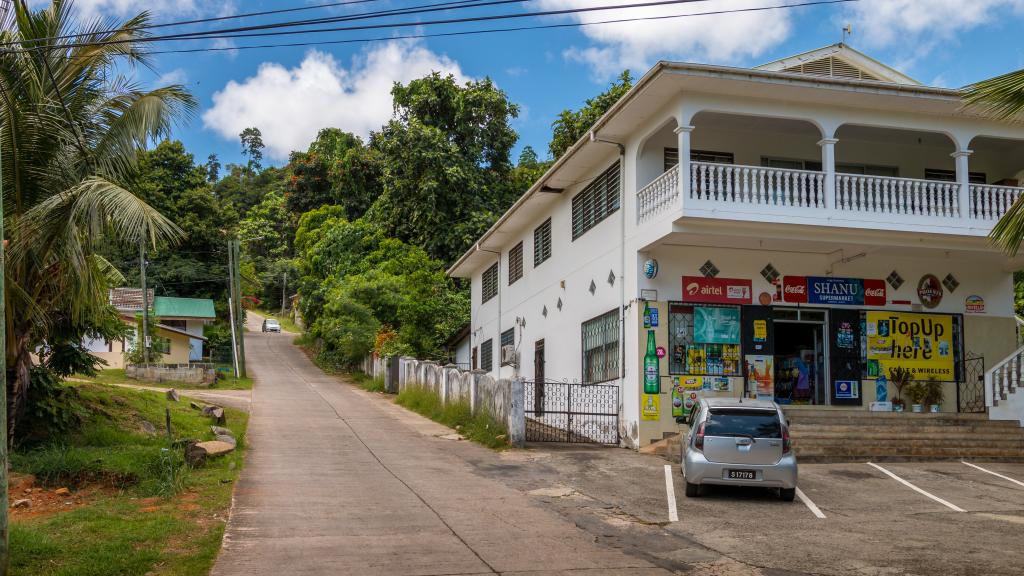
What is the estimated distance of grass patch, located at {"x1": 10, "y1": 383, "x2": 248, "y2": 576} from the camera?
357 inches

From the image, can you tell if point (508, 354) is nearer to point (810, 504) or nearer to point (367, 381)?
point (367, 381)

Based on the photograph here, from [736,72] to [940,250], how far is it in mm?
5954

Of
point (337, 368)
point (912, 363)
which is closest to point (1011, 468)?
point (912, 363)

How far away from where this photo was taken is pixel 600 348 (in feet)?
69.6

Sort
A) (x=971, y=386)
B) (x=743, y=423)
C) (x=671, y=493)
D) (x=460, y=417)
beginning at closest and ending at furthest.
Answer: (x=743, y=423) → (x=671, y=493) → (x=971, y=386) → (x=460, y=417)

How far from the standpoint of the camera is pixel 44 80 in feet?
47.7

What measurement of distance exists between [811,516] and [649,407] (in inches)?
253

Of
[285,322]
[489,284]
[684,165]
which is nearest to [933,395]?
[684,165]

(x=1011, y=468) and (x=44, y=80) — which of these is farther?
(x=1011, y=468)

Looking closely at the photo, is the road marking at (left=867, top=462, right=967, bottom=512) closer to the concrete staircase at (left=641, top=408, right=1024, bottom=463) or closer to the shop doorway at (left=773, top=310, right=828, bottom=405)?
the concrete staircase at (left=641, top=408, right=1024, bottom=463)

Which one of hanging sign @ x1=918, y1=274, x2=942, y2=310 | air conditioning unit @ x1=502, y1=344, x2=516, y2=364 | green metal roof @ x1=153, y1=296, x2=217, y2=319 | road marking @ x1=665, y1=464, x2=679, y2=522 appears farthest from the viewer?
green metal roof @ x1=153, y1=296, x2=217, y2=319

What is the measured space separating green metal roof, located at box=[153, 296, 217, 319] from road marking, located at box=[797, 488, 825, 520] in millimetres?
43827

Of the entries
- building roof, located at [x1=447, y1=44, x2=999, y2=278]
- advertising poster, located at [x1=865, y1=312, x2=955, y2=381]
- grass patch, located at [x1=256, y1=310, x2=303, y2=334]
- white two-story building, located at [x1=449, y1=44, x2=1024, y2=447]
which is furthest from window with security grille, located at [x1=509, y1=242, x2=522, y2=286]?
grass patch, located at [x1=256, y1=310, x2=303, y2=334]

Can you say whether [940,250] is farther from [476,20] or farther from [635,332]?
[476,20]
